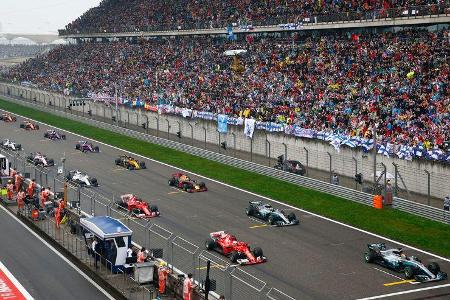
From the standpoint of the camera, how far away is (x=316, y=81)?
60.0 m

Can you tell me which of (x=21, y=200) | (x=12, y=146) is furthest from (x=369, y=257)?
(x=12, y=146)

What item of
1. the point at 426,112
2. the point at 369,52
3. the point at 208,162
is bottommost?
the point at 208,162

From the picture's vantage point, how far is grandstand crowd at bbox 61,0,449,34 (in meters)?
61.5

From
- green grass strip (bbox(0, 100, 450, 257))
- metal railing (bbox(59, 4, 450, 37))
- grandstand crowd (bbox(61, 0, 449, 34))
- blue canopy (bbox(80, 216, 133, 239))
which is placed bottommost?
green grass strip (bbox(0, 100, 450, 257))

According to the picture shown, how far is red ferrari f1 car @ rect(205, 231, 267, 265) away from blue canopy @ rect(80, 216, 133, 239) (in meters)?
4.57

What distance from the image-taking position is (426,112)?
156 ft

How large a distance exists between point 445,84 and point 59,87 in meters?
64.8

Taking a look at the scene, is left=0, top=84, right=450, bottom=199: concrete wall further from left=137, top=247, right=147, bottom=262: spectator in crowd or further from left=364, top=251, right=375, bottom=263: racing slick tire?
left=137, top=247, right=147, bottom=262: spectator in crowd

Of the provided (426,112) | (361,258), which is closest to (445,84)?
(426,112)

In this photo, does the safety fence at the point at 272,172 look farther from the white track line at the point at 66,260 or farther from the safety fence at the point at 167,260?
the white track line at the point at 66,260

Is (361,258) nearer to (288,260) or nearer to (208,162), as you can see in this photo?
(288,260)

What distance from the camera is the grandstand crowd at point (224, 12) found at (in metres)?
61.5

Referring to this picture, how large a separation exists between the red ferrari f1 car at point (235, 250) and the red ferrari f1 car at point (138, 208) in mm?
7035

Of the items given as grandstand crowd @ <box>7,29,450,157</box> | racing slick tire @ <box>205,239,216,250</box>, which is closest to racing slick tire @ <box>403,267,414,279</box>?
racing slick tire @ <box>205,239,216,250</box>
